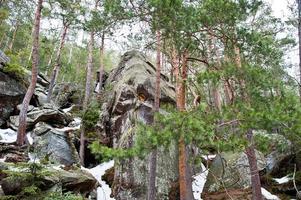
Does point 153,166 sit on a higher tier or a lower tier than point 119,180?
higher

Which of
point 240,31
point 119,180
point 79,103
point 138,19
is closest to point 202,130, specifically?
point 240,31

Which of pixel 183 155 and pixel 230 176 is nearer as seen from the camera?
pixel 183 155

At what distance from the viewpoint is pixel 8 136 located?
1318 centimetres

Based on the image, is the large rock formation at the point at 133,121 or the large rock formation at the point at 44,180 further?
the large rock formation at the point at 133,121

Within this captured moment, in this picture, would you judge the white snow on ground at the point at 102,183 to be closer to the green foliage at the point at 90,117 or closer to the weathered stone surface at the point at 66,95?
the green foliage at the point at 90,117

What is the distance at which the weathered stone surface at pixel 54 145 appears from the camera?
1240cm

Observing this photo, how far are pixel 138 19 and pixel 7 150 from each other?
6.65m

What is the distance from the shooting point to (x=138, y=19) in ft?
30.7

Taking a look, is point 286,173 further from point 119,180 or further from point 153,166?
point 119,180

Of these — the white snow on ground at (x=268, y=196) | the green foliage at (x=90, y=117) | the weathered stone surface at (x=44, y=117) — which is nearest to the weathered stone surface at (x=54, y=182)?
the green foliage at (x=90, y=117)

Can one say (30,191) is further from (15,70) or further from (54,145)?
(15,70)

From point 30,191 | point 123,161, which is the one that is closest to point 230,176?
point 123,161

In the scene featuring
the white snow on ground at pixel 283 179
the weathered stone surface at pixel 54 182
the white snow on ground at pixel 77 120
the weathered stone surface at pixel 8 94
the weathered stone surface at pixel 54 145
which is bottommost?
the white snow on ground at pixel 283 179

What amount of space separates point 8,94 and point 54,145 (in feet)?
13.8
